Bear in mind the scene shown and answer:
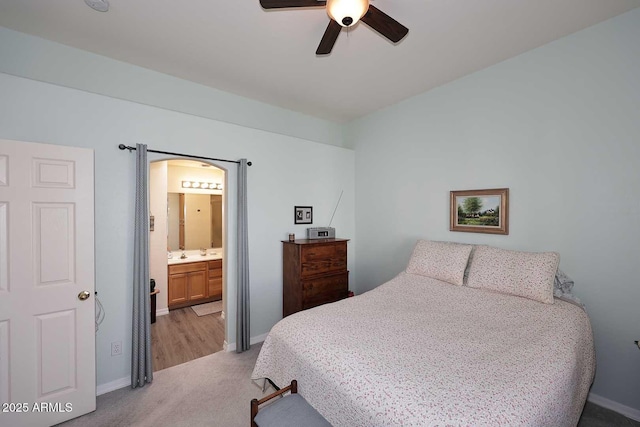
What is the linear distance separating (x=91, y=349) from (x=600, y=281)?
13.7 ft

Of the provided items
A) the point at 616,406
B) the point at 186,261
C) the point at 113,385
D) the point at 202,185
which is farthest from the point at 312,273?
the point at 202,185

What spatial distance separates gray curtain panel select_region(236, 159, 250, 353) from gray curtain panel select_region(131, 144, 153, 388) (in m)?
0.90

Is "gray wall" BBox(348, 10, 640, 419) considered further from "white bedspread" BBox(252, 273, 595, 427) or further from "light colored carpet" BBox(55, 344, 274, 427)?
"light colored carpet" BBox(55, 344, 274, 427)

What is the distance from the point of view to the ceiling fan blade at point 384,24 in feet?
5.43

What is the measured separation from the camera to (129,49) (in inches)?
99.1

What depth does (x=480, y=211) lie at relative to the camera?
2.91m

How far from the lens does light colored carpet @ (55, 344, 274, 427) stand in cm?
208

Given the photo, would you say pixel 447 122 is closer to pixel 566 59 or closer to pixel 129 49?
pixel 566 59

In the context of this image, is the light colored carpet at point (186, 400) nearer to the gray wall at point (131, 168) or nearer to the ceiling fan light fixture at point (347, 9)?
the gray wall at point (131, 168)

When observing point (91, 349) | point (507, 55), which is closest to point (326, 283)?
point (91, 349)

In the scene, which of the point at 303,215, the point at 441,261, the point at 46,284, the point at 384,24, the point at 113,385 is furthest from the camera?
the point at 303,215

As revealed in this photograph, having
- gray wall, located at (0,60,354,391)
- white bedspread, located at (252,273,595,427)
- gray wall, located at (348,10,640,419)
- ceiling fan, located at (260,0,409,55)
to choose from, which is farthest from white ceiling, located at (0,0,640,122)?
white bedspread, located at (252,273,595,427)

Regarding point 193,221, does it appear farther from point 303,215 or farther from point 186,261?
point 303,215

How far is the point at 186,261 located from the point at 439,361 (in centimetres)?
410
